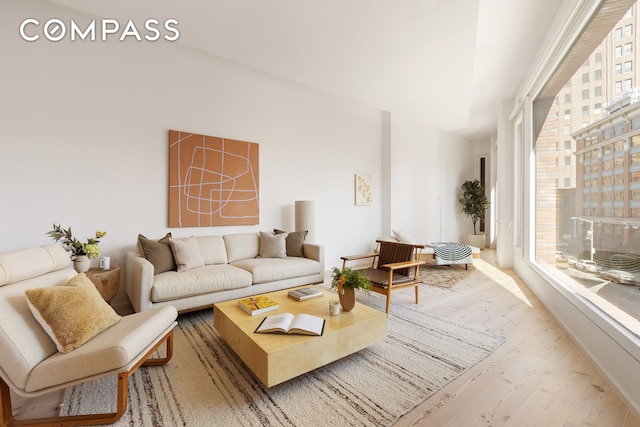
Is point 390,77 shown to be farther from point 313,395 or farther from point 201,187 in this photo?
point 313,395

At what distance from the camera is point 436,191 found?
817 centimetres

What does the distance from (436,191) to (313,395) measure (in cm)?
721

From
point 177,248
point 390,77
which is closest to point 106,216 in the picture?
point 177,248

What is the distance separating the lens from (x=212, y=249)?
3959 millimetres

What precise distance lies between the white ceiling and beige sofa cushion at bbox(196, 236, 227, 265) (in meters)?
2.52

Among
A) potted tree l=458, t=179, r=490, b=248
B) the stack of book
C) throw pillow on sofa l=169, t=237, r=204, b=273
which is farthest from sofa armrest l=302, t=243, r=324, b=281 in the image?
potted tree l=458, t=179, r=490, b=248

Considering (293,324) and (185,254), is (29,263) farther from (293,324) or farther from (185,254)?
(293,324)

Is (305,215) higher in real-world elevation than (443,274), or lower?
higher

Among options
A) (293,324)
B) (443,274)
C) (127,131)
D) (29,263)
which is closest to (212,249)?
(127,131)

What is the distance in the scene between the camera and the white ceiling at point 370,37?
3.01 metres

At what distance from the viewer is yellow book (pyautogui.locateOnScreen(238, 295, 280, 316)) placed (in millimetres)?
2525

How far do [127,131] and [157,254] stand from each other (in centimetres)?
157

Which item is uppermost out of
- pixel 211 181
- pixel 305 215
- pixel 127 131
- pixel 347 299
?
pixel 127 131

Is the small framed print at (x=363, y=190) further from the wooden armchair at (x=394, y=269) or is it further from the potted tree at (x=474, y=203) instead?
the potted tree at (x=474, y=203)
